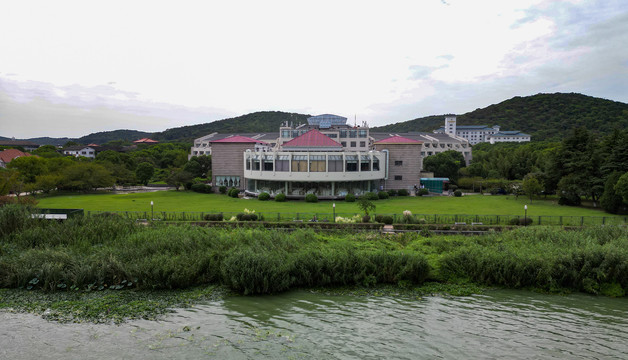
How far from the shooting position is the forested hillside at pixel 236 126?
14338 centimetres

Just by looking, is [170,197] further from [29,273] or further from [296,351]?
[296,351]

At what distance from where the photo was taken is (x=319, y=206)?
38625mm

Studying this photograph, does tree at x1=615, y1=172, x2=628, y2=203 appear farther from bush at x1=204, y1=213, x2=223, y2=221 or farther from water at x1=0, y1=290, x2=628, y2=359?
bush at x1=204, y1=213, x2=223, y2=221

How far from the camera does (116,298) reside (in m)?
15.2

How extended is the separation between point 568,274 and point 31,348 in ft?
69.1

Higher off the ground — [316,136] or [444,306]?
[316,136]

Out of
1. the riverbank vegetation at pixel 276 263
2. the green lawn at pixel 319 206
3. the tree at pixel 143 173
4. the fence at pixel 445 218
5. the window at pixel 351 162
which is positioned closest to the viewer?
the riverbank vegetation at pixel 276 263

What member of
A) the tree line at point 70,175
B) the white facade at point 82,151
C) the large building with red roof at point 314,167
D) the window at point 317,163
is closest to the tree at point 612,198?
the large building with red roof at point 314,167

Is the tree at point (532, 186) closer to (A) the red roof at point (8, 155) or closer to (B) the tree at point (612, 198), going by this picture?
(B) the tree at point (612, 198)

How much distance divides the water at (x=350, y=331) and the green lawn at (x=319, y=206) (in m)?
18.8

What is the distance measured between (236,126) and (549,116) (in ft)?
366

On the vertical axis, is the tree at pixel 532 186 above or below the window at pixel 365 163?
below

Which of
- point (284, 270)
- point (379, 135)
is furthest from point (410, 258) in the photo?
point (379, 135)

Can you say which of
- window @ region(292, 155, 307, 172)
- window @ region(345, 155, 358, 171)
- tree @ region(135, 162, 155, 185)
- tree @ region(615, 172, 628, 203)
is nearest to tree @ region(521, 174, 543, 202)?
tree @ region(615, 172, 628, 203)
